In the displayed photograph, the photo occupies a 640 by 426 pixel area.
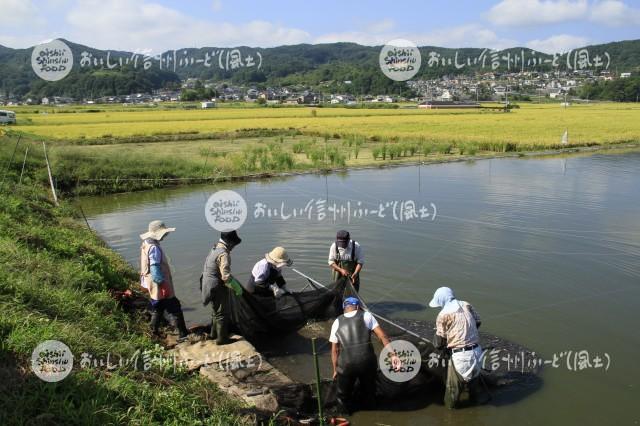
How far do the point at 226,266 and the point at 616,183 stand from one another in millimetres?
19491

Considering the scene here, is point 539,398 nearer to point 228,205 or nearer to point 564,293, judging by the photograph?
point 564,293

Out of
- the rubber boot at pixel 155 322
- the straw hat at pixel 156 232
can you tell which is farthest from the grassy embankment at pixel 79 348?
the straw hat at pixel 156 232

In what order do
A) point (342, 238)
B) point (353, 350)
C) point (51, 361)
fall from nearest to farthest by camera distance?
point (51, 361)
point (353, 350)
point (342, 238)

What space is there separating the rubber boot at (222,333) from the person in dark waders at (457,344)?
2.58 metres

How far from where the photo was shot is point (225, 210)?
16.4 metres

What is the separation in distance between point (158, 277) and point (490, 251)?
7.83m

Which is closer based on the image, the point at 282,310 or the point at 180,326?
the point at 180,326

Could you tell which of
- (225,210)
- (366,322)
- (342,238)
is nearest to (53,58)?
(225,210)

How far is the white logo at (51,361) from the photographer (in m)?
4.15

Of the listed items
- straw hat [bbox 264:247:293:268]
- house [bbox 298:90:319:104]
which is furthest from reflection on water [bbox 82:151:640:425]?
house [bbox 298:90:319:104]

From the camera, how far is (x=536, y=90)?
5226 inches

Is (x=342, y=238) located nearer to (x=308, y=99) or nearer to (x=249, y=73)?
(x=308, y=99)

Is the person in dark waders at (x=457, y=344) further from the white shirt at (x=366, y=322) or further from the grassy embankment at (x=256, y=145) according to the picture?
the grassy embankment at (x=256, y=145)

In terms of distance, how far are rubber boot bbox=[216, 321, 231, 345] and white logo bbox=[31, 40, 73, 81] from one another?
889cm
